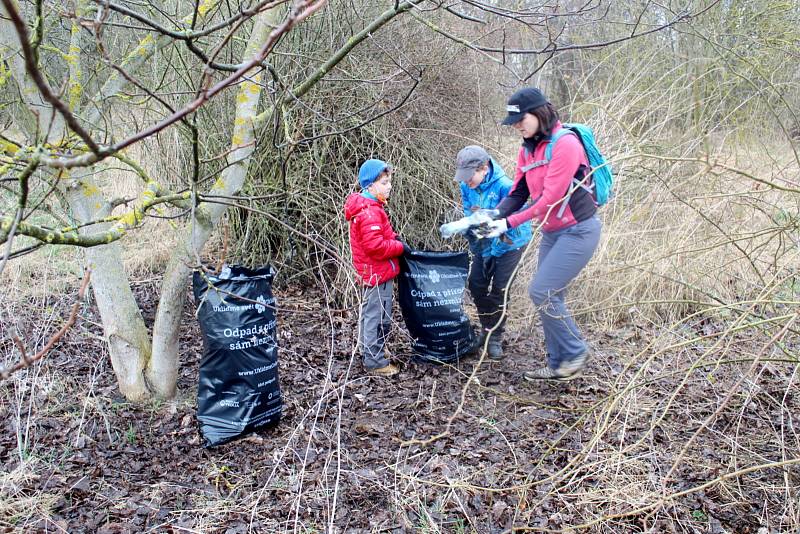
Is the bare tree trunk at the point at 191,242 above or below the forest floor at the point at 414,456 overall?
above

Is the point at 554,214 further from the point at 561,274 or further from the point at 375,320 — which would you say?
the point at 375,320

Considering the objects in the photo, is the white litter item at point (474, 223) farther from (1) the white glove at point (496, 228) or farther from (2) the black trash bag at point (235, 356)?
(2) the black trash bag at point (235, 356)

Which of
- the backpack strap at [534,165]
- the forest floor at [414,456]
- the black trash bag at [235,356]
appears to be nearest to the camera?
the forest floor at [414,456]

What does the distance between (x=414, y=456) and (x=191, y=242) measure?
5.29ft

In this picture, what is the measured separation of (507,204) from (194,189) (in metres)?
2.13

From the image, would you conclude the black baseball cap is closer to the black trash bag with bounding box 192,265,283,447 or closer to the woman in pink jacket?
the woman in pink jacket

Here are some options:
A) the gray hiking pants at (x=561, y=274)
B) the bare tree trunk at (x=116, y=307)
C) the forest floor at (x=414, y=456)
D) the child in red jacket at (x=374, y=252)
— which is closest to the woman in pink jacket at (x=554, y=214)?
the gray hiking pants at (x=561, y=274)

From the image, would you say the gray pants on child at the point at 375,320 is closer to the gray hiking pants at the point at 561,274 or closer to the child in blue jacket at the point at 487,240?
the child in blue jacket at the point at 487,240

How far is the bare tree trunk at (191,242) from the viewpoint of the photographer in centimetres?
322

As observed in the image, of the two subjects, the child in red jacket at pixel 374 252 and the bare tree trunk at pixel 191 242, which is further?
the child in red jacket at pixel 374 252

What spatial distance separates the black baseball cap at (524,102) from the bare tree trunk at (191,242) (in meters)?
1.35

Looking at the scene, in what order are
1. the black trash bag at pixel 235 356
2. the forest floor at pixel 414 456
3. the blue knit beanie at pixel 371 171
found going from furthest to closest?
the blue knit beanie at pixel 371 171
the black trash bag at pixel 235 356
the forest floor at pixel 414 456

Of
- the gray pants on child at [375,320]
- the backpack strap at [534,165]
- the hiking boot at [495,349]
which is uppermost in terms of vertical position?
the backpack strap at [534,165]

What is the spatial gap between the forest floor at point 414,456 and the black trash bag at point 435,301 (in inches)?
7.1
